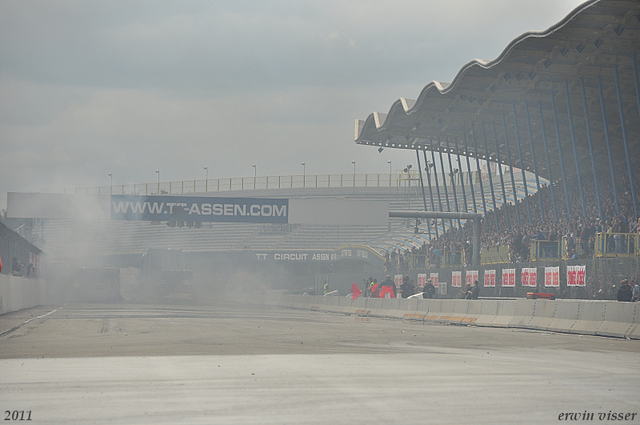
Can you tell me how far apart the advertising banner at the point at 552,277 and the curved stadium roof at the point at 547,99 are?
992 cm

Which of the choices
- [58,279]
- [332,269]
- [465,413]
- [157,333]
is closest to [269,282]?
[332,269]

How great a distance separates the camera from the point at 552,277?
1036 inches

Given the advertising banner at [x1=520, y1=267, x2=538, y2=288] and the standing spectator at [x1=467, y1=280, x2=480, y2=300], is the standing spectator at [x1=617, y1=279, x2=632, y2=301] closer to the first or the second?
the advertising banner at [x1=520, y1=267, x2=538, y2=288]

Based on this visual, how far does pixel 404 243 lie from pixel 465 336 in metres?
38.5

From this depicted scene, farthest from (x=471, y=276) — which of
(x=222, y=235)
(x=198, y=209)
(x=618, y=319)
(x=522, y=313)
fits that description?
(x=222, y=235)

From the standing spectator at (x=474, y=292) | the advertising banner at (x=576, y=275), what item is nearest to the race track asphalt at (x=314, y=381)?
the advertising banner at (x=576, y=275)

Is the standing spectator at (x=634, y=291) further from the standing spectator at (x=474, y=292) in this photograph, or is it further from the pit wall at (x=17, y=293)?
the pit wall at (x=17, y=293)

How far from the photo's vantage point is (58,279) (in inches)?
2301

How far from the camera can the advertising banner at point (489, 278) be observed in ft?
103

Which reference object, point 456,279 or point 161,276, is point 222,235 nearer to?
point 161,276

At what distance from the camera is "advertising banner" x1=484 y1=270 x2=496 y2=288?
3139 centimetres

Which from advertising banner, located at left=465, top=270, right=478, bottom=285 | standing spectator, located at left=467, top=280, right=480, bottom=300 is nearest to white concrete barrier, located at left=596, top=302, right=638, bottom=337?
standing spectator, located at left=467, top=280, right=480, bottom=300

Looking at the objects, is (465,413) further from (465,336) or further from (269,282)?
(269,282)

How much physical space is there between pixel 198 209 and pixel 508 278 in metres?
19.7
